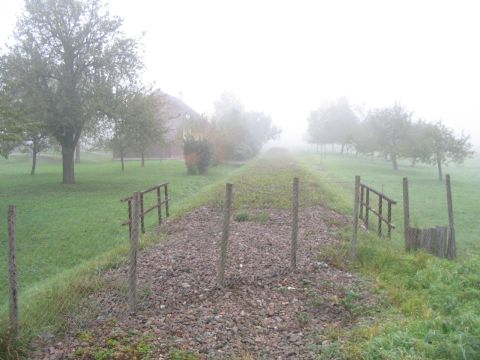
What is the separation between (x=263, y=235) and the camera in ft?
33.2

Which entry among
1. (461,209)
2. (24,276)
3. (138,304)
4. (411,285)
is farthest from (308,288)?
(461,209)

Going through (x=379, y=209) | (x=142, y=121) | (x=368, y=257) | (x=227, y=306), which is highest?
(x=142, y=121)

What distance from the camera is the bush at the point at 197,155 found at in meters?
34.3

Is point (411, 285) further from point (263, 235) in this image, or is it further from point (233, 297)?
point (263, 235)

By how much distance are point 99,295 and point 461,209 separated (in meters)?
17.3

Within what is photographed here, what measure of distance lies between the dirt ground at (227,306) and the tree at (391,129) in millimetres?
37107

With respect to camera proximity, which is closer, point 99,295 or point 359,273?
point 99,295

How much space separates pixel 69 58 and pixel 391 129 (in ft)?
103

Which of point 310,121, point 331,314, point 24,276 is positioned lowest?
point 24,276

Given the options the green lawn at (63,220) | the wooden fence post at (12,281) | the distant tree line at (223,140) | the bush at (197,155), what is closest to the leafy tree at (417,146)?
the distant tree line at (223,140)

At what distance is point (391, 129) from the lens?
44250 mm

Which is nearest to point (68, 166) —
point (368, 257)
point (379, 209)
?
point (379, 209)

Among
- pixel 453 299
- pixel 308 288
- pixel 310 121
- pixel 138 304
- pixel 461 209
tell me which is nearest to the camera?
pixel 453 299

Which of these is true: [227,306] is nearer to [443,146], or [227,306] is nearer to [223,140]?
[443,146]
